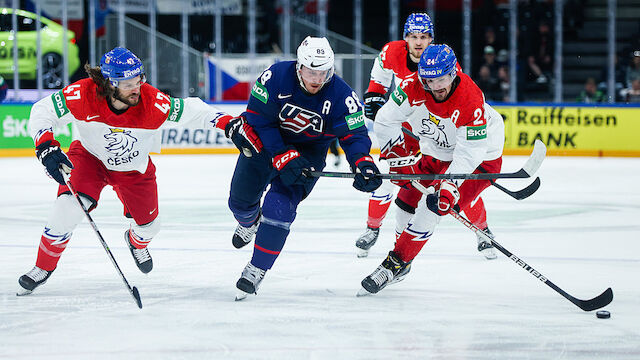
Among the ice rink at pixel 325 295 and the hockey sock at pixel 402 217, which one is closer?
the ice rink at pixel 325 295

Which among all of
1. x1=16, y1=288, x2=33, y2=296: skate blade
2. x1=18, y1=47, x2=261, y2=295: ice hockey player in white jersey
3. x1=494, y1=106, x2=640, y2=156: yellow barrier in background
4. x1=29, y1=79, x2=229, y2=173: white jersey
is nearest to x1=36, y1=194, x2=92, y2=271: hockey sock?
x1=18, y1=47, x2=261, y2=295: ice hockey player in white jersey

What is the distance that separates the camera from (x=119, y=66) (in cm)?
343

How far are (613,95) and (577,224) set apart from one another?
273 inches

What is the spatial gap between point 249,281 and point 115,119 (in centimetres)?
85

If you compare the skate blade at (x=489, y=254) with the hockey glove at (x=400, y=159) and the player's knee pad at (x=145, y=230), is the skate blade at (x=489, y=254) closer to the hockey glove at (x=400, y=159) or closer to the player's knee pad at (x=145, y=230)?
the hockey glove at (x=400, y=159)

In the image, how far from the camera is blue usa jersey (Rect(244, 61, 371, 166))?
3.60 m

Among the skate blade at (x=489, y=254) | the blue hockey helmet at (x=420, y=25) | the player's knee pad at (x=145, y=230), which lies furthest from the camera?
the blue hockey helmet at (x=420, y=25)

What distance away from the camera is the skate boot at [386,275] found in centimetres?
361

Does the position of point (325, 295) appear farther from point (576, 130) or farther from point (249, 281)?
point (576, 130)

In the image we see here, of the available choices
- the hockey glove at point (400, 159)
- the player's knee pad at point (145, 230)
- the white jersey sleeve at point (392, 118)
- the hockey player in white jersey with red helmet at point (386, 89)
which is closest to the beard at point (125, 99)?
the player's knee pad at point (145, 230)

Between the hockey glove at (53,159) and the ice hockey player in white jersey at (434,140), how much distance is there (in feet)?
4.14

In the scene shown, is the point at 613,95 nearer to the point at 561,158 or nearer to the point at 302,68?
the point at 561,158

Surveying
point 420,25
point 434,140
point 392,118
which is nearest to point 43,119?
point 392,118

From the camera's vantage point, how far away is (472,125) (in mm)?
3619
